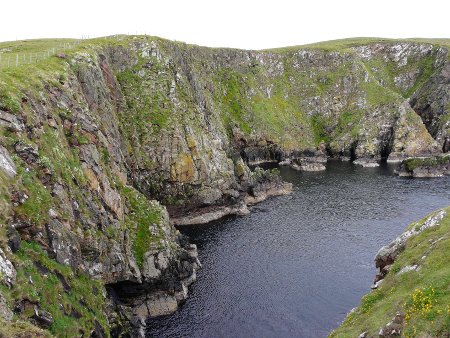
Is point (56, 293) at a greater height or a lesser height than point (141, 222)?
greater

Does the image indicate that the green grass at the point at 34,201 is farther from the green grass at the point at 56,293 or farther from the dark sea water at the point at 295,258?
the dark sea water at the point at 295,258

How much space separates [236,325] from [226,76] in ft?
442

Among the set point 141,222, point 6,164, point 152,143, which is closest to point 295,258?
point 141,222

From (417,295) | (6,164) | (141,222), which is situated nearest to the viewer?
(417,295)

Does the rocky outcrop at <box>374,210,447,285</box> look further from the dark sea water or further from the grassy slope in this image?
the dark sea water

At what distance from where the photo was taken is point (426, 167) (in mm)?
127375

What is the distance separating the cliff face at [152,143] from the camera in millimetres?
34688

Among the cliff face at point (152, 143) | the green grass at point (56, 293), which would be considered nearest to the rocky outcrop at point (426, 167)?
the cliff face at point (152, 143)

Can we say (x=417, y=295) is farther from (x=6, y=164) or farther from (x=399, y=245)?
(x=6, y=164)

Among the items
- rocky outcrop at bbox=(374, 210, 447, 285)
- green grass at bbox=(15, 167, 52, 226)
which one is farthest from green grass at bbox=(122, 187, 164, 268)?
rocky outcrop at bbox=(374, 210, 447, 285)

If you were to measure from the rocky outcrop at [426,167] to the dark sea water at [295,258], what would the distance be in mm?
10531

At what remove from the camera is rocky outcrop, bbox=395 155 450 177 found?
12694 centimetres

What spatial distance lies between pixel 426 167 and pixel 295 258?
274 ft

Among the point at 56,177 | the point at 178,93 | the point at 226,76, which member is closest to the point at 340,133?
the point at 226,76
